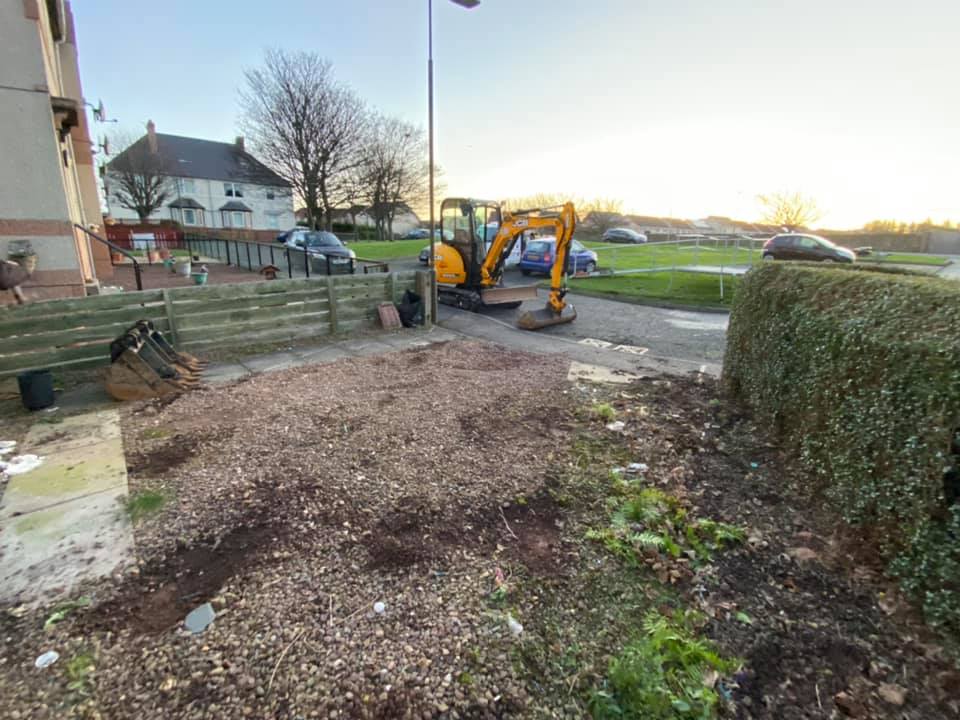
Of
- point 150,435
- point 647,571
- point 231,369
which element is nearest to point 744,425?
point 647,571

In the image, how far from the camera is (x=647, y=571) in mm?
2920

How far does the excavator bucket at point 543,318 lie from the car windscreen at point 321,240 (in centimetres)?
1343

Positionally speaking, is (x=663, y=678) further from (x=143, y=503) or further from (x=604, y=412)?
(x=143, y=503)

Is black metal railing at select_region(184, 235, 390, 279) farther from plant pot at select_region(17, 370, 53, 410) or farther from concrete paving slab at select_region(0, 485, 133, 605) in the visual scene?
concrete paving slab at select_region(0, 485, 133, 605)

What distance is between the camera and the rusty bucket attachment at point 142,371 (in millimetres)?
5590

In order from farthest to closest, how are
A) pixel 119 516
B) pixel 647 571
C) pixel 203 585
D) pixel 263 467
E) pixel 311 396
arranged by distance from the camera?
pixel 311 396
pixel 263 467
pixel 119 516
pixel 647 571
pixel 203 585

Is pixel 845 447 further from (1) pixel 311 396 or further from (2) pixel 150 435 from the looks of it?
(2) pixel 150 435

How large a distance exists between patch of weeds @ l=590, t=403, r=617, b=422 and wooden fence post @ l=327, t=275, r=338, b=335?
18.4 ft

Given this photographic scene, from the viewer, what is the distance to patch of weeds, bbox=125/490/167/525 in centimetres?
339

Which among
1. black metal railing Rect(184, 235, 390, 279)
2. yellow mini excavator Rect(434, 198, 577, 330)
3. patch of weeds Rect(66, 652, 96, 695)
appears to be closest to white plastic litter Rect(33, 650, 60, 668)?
patch of weeds Rect(66, 652, 96, 695)

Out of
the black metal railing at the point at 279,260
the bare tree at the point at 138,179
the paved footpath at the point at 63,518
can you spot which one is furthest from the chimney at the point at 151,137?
the paved footpath at the point at 63,518

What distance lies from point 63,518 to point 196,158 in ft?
184

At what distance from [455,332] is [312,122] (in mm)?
27938

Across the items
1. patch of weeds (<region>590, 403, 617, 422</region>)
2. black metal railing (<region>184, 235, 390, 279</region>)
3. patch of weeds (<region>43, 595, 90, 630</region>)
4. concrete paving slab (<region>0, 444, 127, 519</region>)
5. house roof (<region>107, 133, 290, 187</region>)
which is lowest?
patch of weeds (<region>43, 595, 90, 630</region>)
